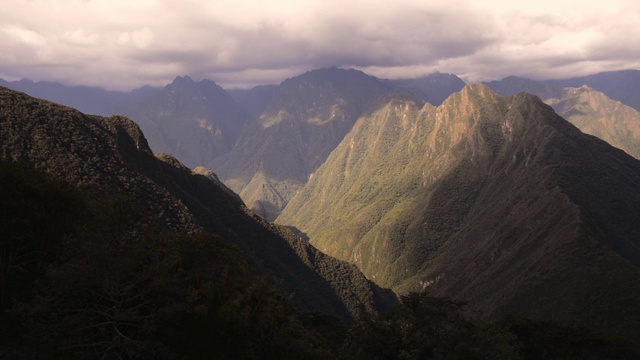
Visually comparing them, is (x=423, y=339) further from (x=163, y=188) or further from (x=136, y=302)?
(x=163, y=188)

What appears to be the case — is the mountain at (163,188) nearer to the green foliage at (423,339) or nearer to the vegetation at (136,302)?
the vegetation at (136,302)

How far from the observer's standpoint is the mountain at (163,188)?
105500mm

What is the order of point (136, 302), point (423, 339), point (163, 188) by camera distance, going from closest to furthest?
point (136, 302) < point (423, 339) < point (163, 188)

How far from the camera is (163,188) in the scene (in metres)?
130

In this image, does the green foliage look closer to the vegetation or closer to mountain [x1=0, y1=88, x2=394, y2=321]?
the vegetation

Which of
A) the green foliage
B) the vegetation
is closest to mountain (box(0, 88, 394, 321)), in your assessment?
the vegetation

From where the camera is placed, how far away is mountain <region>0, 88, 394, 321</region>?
10550 centimetres

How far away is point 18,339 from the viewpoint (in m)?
36.1

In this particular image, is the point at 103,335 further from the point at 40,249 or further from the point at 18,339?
the point at 40,249

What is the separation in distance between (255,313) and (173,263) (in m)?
7.75

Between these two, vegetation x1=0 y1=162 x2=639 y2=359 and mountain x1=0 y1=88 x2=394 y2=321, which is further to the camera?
mountain x1=0 y1=88 x2=394 y2=321

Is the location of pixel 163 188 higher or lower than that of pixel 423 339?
lower

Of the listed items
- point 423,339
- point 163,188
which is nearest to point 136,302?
point 423,339

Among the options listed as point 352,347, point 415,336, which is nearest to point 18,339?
point 352,347
